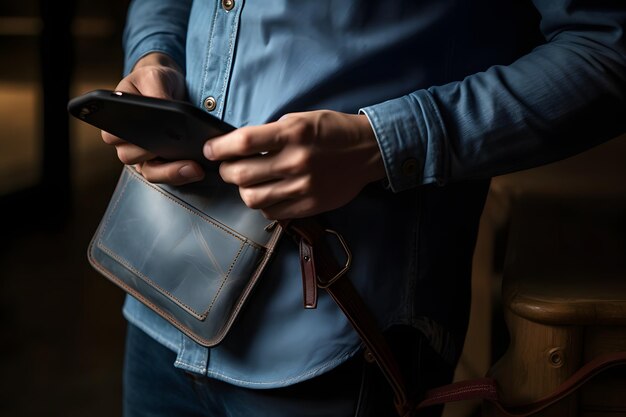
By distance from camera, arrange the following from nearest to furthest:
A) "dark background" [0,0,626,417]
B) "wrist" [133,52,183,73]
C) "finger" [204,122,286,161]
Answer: "finger" [204,122,286,161], "wrist" [133,52,183,73], "dark background" [0,0,626,417]

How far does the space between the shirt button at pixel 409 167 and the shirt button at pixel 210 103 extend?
227mm

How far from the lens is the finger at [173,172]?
0.75 meters

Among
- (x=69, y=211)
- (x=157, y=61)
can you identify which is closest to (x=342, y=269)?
(x=157, y=61)

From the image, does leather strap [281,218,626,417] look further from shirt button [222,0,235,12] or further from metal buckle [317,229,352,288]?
shirt button [222,0,235,12]

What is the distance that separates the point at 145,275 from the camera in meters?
0.83

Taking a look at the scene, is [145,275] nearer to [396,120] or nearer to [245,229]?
[245,229]

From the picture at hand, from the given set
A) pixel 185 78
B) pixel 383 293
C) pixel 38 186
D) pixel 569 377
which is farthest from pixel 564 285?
pixel 38 186

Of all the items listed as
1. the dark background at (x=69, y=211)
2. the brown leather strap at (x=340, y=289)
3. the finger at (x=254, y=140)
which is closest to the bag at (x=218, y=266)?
the brown leather strap at (x=340, y=289)

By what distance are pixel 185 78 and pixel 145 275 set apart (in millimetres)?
224

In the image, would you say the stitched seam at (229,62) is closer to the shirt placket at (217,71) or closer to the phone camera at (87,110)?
the shirt placket at (217,71)

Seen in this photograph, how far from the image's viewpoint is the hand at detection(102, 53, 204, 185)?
2.47 ft

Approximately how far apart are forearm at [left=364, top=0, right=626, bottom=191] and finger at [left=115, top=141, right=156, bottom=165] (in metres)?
0.22

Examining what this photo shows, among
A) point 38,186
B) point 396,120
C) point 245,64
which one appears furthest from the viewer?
point 38,186

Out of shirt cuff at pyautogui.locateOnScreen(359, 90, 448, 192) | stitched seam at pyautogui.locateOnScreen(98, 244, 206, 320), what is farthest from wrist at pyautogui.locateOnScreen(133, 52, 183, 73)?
shirt cuff at pyautogui.locateOnScreen(359, 90, 448, 192)
